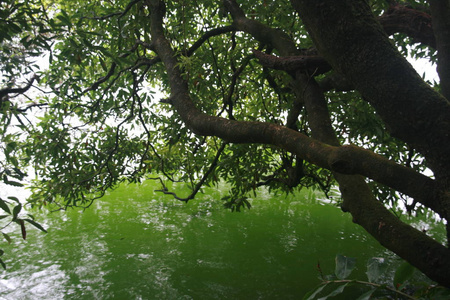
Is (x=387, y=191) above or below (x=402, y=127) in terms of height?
below

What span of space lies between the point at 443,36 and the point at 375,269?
0.97m

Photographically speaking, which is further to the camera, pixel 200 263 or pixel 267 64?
pixel 200 263

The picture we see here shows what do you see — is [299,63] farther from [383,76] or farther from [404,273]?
[404,273]

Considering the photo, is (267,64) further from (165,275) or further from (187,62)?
(165,275)

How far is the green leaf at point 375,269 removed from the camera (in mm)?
1010

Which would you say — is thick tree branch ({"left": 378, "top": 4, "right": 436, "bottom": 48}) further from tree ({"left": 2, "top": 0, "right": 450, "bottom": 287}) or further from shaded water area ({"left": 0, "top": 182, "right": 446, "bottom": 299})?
shaded water area ({"left": 0, "top": 182, "right": 446, "bottom": 299})

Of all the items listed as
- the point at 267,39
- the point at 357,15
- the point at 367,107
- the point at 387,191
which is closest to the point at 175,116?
the point at 267,39

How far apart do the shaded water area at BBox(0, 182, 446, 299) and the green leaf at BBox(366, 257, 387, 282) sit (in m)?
1.94

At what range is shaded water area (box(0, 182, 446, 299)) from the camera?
2.98 m

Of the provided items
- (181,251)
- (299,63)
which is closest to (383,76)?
(299,63)

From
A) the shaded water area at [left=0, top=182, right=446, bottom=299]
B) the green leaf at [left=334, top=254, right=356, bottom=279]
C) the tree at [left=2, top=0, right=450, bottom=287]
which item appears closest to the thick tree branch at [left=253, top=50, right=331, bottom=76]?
the tree at [left=2, top=0, right=450, bottom=287]

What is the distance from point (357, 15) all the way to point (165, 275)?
112 inches

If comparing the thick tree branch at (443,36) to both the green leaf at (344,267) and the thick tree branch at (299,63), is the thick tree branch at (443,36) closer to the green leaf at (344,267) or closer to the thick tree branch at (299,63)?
the thick tree branch at (299,63)

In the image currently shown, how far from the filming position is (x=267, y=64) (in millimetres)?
1623
